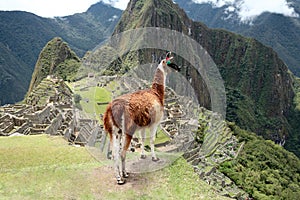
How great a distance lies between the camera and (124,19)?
11862 centimetres

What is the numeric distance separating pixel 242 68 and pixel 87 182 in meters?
143

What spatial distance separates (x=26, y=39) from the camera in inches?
5541

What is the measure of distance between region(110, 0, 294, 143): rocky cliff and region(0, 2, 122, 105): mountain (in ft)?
124

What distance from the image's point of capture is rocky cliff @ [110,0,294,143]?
102m

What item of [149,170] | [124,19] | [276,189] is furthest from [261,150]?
[124,19]

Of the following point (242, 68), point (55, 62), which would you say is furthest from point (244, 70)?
Answer: point (55, 62)

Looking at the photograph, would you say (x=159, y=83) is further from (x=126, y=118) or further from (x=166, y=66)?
(x=126, y=118)

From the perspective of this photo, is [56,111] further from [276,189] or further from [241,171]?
[276,189]

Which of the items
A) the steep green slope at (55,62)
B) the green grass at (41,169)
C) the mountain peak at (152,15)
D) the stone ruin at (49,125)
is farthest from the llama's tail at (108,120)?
the mountain peak at (152,15)

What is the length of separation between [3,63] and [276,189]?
102m

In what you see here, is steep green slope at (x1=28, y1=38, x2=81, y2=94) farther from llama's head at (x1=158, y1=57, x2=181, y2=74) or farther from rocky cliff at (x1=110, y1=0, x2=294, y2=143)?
llama's head at (x1=158, y1=57, x2=181, y2=74)

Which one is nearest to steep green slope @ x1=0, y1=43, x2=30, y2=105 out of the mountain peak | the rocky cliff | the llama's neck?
the rocky cliff

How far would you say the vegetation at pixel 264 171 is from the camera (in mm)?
25203

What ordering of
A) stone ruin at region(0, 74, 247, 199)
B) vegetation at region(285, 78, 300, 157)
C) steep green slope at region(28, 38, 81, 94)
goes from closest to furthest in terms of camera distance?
stone ruin at region(0, 74, 247, 199)
steep green slope at region(28, 38, 81, 94)
vegetation at region(285, 78, 300, 157)
